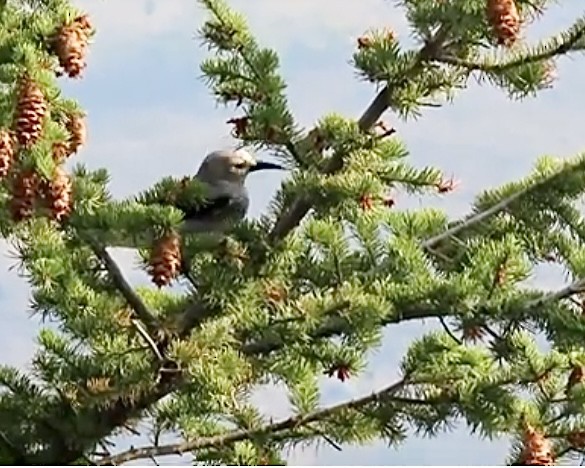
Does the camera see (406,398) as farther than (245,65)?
No

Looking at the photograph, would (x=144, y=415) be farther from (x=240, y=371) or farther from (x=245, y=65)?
(x=245, y=65)

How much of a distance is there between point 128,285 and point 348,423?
19.0 inches

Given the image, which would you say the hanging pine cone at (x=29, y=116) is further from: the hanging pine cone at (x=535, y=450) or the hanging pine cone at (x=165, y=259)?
the hanging pine cone at (x=535, y=450)

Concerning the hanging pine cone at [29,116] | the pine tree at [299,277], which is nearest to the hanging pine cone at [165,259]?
the pine tree at [299,277]

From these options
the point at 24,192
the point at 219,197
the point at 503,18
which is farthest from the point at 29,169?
the point at 503,18

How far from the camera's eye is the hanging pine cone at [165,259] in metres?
1.95

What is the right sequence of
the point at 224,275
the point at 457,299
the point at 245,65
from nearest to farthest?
the point at 457,299, the point at 224,275, the point at 245,65

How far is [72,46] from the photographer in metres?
2.02

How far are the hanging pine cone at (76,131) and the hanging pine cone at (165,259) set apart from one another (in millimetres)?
255

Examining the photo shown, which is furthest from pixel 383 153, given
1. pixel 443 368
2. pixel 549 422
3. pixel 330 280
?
pixel 549 422

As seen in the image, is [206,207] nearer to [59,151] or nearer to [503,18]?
[59,151]

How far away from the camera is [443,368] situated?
211 centimetres

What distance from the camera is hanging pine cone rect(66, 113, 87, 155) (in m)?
2.10

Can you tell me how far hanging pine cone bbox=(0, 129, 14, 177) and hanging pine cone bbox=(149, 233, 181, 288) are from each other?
29 cm
